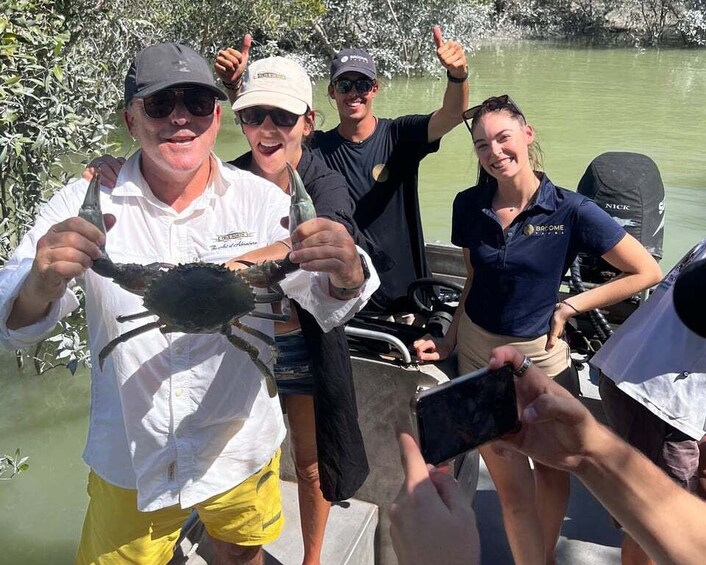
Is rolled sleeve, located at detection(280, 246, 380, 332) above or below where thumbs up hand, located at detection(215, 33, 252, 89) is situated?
below

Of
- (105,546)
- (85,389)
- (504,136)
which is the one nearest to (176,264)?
(105,546)

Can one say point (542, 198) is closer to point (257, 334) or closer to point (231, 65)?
point (257, 334)

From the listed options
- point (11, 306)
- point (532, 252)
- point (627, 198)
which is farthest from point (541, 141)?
point (11, 306)

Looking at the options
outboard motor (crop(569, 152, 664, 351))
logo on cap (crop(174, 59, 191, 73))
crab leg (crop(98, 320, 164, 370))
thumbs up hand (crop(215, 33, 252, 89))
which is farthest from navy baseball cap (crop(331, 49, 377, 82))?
crab leg (crop(98, 320, 164, 370))

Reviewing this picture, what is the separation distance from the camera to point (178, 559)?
2957mm

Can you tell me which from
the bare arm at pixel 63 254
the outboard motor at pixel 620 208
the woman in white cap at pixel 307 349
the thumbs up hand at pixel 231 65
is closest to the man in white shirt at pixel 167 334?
the bare arm at pixel 63 254

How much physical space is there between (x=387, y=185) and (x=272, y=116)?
41.4 inches

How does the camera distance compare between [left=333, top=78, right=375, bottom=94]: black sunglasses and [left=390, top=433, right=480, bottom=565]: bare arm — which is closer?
[left=390, top=433, right=480, bottom=565]: bare arm

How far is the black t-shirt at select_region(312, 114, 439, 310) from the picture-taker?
3.62m

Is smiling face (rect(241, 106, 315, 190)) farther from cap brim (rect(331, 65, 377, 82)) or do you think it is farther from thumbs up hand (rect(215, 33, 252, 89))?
cap brim (rect(331, 65, 377, 82))

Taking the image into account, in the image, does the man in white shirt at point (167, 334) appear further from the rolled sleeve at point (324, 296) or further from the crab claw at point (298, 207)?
the crab claw at point (298, 207)

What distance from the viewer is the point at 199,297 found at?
6.69ft

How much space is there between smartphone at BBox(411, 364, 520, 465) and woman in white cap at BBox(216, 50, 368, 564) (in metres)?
0.89

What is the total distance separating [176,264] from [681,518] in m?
1.67
